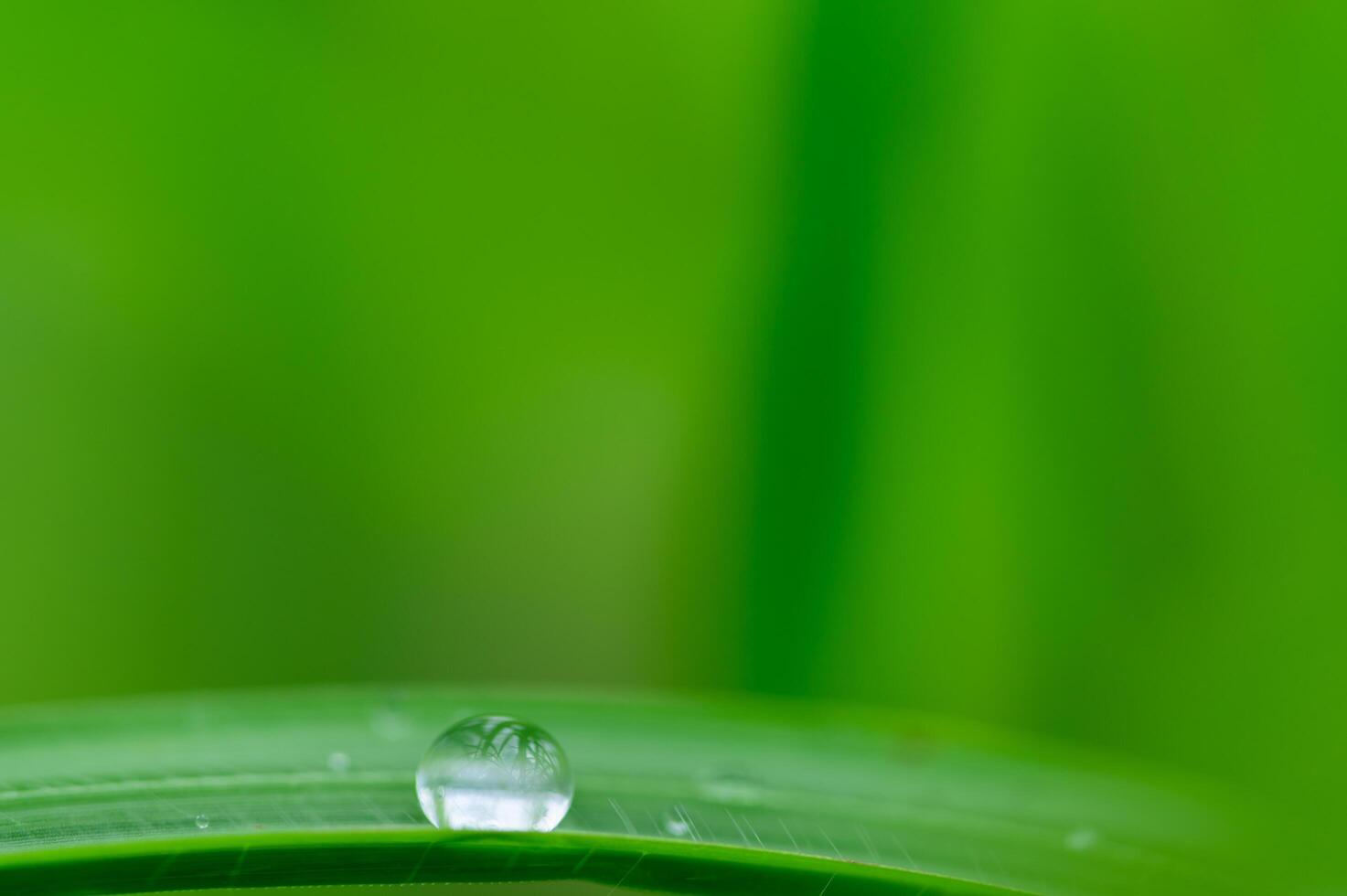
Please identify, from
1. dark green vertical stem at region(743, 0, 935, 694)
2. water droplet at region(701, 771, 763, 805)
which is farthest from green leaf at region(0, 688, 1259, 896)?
dark green vertical stem at region(743, 0, 935, 694)

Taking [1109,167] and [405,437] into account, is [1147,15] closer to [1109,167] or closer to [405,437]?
[1109,167]

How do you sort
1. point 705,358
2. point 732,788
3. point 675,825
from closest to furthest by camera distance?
point 675,825, point 732,788, point 705,358

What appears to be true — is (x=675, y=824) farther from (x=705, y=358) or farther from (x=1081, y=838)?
(x=705, y=358)

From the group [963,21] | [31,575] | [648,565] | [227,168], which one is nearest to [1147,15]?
[963,21]

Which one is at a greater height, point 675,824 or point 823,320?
point 823,320

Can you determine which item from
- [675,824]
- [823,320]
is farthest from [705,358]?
[675,824]

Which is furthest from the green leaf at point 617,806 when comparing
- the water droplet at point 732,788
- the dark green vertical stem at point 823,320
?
the dark green vertical stem at point 823,320

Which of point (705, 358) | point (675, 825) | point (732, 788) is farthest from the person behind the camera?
point (705, 358)
